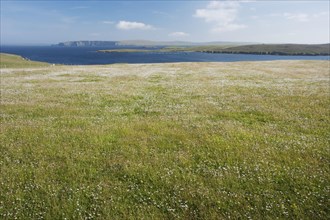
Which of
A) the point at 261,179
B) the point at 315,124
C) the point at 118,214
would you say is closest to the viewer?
the point at 118,214

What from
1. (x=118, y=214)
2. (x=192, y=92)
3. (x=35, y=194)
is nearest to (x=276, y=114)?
(x=192, y=92)

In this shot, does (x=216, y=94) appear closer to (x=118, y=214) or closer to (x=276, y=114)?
(x=276, y=114)

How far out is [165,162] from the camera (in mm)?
9648

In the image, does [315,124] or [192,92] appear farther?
[192,92]

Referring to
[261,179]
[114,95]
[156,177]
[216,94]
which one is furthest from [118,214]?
[216,94]

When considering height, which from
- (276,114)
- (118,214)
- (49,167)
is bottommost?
(118,214)

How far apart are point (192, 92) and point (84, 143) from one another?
637 inches

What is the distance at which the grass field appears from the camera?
7078 mm

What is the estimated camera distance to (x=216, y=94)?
2452 cm

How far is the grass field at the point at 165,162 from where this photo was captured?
7.08 meters

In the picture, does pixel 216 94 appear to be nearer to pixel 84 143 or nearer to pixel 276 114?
pixel 276 114

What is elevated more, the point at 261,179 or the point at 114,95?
the point at 114,95

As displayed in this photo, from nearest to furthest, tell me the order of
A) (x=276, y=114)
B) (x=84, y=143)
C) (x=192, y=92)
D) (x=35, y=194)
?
(x=35, y=194)
(x=84, y=143)
(x=276, y=114)
(x=192, y=92)

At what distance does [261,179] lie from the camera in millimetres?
8336
